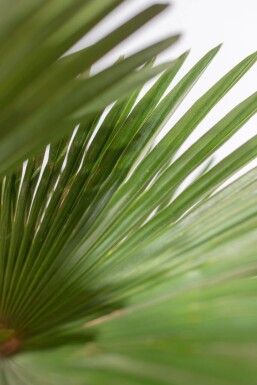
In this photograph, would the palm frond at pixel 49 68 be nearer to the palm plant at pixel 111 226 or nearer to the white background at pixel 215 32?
the palm plant at pixel 111 226

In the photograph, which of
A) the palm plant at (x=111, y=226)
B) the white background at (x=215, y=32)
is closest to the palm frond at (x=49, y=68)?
the palm plant at (x=111, y=226)

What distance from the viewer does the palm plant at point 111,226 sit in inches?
15.0

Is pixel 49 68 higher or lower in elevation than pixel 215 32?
lower

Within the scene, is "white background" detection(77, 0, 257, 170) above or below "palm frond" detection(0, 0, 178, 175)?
above

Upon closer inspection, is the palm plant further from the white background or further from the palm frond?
the white background

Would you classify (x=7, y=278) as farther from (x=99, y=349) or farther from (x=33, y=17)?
(x=33, y=17)

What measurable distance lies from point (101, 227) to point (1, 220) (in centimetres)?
15

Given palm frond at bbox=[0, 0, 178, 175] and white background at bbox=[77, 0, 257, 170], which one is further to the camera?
white background at bbox=[77, 0, 257, 170]

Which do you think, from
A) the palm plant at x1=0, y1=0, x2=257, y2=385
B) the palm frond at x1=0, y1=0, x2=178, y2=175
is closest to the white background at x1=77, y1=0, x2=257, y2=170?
the palm plant at x1=0, y1=0, x2=257, y2=385

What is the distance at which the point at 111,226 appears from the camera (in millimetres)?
678

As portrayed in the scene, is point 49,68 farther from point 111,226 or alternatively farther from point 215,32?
point 215,32

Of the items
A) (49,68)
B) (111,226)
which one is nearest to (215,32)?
(111,226)

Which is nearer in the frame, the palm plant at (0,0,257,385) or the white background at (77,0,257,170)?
the palm plant at (0,0,257,385)

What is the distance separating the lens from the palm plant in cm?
38
